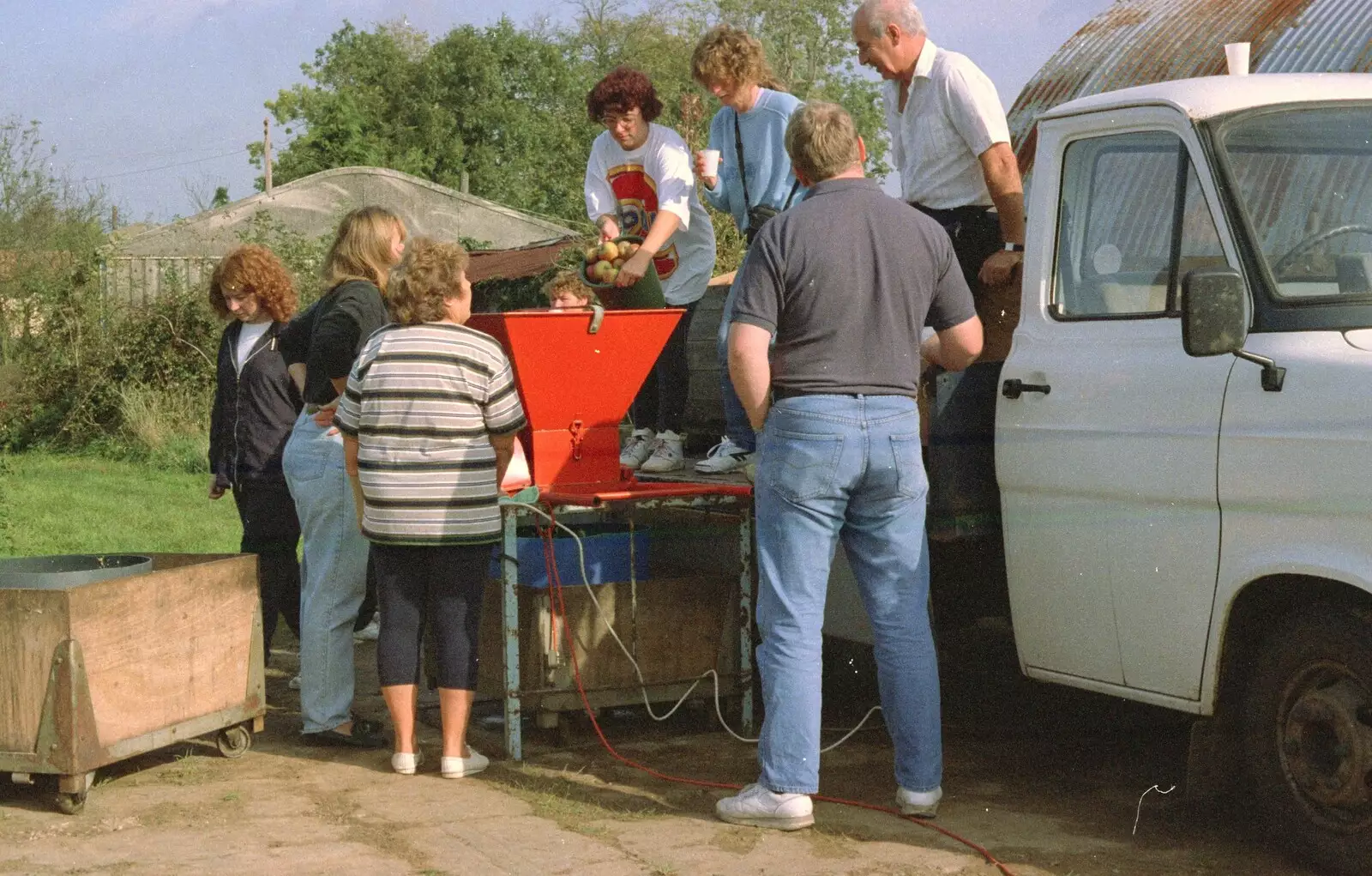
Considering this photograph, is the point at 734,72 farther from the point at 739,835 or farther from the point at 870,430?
the point at 739,835

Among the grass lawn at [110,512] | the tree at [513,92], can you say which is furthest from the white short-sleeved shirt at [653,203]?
the tree at [513,92]

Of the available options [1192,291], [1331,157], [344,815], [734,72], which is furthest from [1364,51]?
[344,815]

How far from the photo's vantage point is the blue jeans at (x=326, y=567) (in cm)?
636

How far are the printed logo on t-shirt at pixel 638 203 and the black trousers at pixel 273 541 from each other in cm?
185

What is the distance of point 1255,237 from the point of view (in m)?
4.63

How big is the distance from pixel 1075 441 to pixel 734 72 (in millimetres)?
2602

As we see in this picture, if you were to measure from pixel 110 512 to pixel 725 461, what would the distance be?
399 inches

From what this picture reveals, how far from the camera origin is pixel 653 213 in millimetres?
7352

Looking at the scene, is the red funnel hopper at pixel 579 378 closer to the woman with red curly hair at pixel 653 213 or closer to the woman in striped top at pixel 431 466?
the woman in striped top at pixel 431 466

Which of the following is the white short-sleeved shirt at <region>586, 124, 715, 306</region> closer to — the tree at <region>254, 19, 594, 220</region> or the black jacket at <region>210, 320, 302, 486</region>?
the black jacket at <region>210, 320, 302, 486</region>

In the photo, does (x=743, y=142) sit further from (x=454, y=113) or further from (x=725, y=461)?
(x=454, y=113)

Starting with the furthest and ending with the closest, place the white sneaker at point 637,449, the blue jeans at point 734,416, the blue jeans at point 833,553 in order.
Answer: the white sneaker at point 637,449 < the blue jeans at point 734,416 < the blue jeans at point 833,553

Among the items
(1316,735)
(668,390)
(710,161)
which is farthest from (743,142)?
(1316,735)

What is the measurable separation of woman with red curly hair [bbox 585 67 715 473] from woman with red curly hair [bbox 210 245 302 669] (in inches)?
56.3
